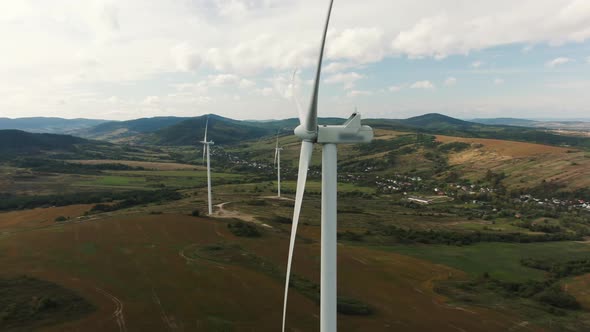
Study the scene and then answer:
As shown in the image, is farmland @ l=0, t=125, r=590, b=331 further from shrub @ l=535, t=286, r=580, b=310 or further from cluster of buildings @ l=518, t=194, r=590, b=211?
cluster of buildings @ l=518, t=194, r=590, b=211

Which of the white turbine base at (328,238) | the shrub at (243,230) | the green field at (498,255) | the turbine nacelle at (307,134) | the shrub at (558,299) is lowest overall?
the green field at (498,255)

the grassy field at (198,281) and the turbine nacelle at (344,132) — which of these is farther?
the grassy field at (198,281)

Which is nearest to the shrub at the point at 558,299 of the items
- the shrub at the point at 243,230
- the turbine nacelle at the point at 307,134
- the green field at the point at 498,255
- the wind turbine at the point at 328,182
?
the green field at the point at 498,255

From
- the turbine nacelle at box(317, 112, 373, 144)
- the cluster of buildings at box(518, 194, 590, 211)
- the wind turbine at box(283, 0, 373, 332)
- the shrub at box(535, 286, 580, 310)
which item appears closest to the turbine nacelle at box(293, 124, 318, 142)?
the wind turbine at box(283, 0, 373, 332)

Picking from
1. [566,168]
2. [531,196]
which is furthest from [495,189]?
[566,168]

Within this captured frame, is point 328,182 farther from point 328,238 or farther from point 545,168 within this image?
point 545,168

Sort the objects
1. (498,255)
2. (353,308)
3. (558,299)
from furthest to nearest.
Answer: (498,255), (558,299), (353,308)

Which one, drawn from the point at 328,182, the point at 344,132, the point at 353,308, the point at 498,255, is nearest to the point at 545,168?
the point at 498,255

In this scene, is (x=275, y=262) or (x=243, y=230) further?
(x=243, y=230)

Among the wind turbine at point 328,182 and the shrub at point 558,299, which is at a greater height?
the wind turbine at point 328,182

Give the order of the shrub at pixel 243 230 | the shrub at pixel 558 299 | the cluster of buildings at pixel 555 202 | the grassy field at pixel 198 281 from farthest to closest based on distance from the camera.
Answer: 1. the cluster of buildings at pixel 555 202
2. the shrub at pixel 243 230
3. the shrub at pixel 558 299
4. the grassy field at pixel 198 281

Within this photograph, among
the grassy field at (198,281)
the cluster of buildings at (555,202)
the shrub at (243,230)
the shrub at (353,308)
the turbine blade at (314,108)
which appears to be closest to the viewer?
the turbine blade at (314,108)

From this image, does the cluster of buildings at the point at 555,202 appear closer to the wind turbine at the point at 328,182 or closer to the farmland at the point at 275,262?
the farmland at the point at 275,262
